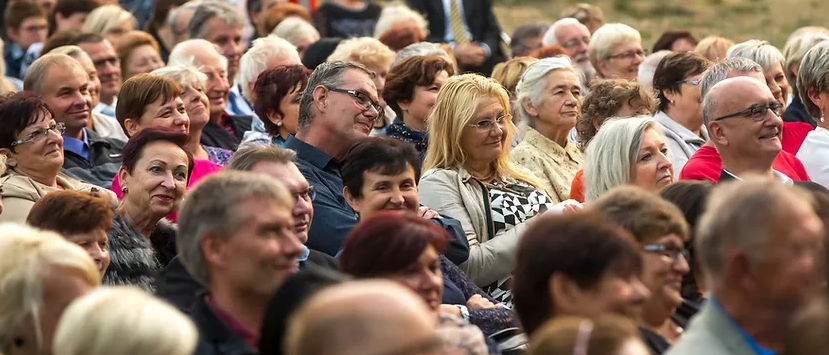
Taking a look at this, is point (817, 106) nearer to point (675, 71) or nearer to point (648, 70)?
point (675, 71)

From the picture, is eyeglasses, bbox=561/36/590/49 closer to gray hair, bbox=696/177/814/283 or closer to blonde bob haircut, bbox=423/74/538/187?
blonde bob haircut, bbox=423/74/538/187

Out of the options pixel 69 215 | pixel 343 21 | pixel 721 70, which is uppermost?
pixel 69 215

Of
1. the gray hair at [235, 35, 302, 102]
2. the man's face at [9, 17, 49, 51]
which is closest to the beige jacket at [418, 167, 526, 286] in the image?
the gray hair at [235, 35, 302, 102]

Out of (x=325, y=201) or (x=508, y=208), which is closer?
(x=325, y=201)

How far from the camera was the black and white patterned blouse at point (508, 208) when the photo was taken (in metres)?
6.38

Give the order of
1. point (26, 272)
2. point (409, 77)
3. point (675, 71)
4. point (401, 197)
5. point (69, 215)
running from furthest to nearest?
1. point (675, 71)
2. point (409, 77)
3. point (401, 197)
4. point (69, 215)
5. point (26, 272)

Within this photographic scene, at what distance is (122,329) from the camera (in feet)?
11.3

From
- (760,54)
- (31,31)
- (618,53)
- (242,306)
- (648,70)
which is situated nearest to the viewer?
(242,306)

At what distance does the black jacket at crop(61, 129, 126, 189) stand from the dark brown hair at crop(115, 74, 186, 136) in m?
0.28

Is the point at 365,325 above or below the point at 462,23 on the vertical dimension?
above

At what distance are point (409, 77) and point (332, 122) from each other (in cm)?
108

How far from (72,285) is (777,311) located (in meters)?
2.04

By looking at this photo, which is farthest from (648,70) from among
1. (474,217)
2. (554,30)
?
(474,217)

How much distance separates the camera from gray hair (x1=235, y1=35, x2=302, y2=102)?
909 centimetres
